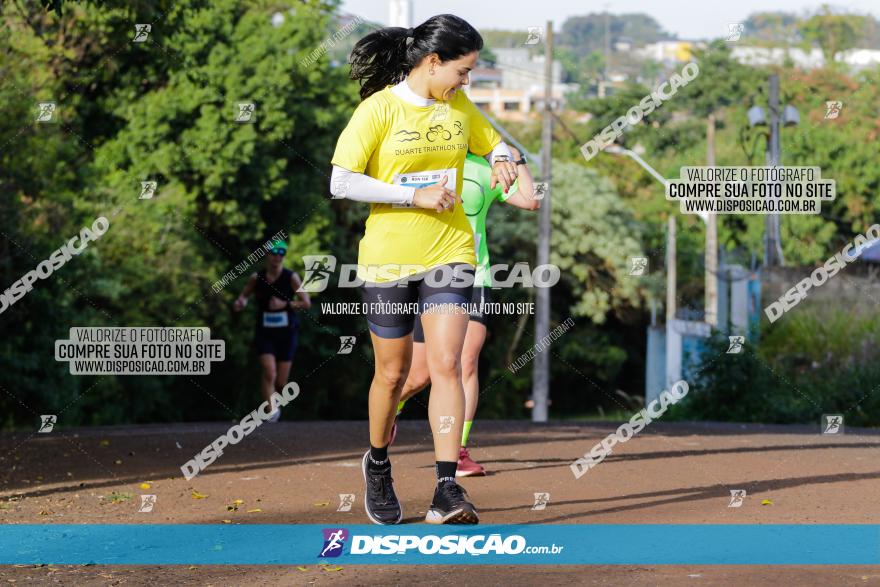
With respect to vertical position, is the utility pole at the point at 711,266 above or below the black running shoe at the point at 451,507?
above

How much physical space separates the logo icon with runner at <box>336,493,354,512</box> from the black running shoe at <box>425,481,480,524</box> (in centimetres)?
78

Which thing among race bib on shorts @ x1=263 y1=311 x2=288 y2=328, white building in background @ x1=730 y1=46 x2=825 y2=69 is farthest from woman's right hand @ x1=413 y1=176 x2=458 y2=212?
white building in background @ x1=730 y1=46 x2=825 y2=69

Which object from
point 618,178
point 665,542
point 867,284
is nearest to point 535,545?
point 665,542

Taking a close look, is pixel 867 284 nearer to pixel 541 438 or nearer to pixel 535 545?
pixel 541 438

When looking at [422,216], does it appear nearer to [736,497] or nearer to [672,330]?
[736,497]

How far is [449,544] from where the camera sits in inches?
229

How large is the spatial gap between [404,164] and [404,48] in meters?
0.57

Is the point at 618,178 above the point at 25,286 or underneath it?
above

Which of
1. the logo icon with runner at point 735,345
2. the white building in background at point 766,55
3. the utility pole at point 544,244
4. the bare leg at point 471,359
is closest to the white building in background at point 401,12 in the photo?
the utility pole at point 544,244

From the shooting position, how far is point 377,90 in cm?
655

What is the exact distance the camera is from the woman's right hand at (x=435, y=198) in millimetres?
6047

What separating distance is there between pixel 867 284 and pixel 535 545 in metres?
21.8

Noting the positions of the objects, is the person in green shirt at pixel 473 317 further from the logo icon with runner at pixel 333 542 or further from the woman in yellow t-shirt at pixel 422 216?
the logo icon with runner at pixel 333 542

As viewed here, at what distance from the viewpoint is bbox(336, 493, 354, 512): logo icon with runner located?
689cm
